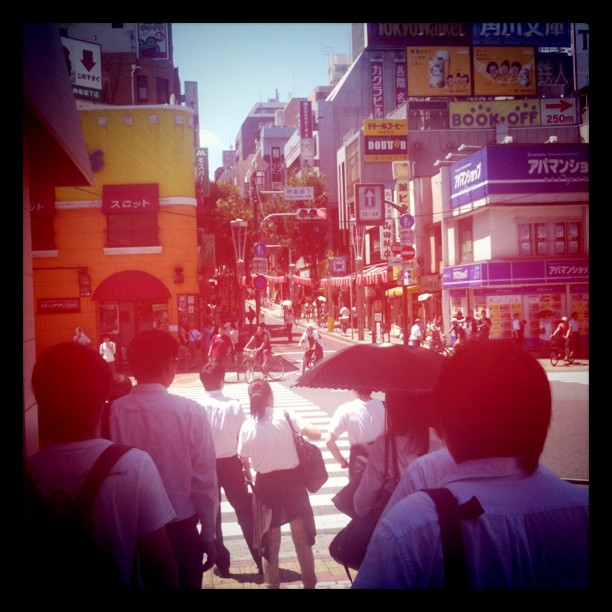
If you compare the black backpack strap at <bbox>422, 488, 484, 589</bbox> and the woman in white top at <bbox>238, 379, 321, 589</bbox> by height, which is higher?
the black backpack strap at <bbox>422, 488, 484, 589</bbox>

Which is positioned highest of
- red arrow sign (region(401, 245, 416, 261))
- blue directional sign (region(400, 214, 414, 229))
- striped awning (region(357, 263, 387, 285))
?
blue directional sign (region(400, 214, 414, 229))

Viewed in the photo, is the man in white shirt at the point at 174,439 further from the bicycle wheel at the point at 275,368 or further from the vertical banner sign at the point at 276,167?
the vertical banner sign at the point at 276,167

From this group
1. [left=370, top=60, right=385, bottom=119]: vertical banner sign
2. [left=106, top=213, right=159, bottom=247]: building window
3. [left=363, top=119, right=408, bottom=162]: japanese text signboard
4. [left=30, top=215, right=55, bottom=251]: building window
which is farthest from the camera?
[left=370, top=60, right=385, bottom=119]: vertical banner sign

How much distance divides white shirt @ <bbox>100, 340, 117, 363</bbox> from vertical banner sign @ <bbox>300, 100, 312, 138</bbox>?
1804 inches

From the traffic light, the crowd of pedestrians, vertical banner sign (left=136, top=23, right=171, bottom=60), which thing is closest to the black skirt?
the crowd of pedestrians

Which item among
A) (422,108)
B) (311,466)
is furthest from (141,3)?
(422,108)

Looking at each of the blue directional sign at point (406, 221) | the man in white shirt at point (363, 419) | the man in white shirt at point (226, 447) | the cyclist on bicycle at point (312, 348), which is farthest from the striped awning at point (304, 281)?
the man in white shirt at point (363, 419)

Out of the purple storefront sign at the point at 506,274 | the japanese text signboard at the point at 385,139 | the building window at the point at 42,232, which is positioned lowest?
the purple storefront sign at the point at 506,274

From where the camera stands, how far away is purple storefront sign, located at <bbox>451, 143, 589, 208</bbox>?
2.63 m

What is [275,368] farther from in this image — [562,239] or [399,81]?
[399,81]

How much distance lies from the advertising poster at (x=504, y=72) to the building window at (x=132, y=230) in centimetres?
2767

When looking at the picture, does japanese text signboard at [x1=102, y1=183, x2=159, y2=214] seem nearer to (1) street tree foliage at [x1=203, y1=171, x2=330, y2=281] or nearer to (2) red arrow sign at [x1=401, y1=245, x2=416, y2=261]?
(1) street tree foliage at [x1=203, y1=171, x2=330, y2=281]

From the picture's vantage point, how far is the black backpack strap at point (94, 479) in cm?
175

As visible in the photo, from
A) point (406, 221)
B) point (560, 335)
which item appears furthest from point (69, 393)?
point (406, 221)
